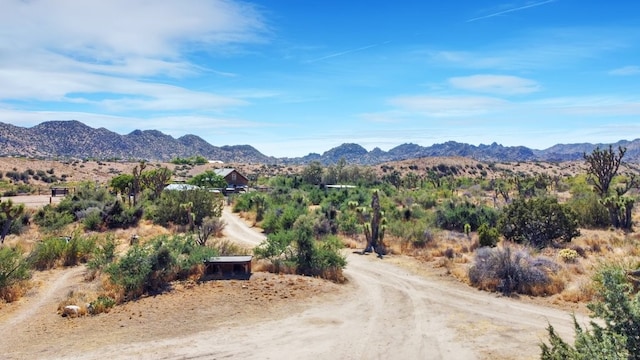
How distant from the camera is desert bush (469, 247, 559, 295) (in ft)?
57.4

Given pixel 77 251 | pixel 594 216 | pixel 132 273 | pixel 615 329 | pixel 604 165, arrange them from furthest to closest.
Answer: pixel 604 165
pixel 594 216
pixel 77 251
pixel 132 273
pixel 615 329

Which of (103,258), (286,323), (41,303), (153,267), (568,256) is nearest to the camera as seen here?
(286,323)

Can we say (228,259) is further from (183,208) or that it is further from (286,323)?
(183,208)

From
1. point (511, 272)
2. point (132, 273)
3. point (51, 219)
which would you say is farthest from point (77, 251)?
point (511, 272)

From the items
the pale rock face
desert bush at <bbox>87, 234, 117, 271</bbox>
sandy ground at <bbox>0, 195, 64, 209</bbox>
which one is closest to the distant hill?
sandy ground at <bbox>0, 195, 64, 209</bbox>

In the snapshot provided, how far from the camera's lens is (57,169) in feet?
242

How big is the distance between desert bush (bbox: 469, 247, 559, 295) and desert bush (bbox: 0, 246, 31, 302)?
17397mm

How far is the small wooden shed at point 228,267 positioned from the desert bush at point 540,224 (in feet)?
49.4

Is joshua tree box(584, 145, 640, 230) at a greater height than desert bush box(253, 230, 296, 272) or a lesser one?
greater

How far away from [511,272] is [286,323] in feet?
31.6

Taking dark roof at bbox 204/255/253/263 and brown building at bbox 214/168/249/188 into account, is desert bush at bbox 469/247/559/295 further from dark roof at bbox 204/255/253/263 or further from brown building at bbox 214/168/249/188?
brown building at bbox 214/168/249/188

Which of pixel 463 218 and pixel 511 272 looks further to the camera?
pixel 463 218

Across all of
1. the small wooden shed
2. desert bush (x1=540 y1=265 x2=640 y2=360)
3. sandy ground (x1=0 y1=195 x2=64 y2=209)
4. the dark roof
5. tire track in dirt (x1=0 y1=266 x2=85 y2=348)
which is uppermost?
desert bush (x1=540 y1=265 x2=640 y2=360)

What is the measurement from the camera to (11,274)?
645 inches
